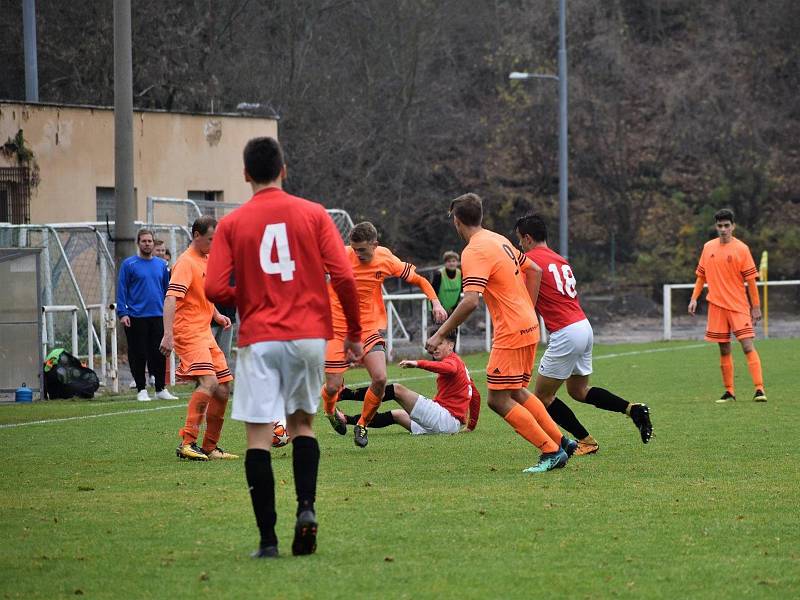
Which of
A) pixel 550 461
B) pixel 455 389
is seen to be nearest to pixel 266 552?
pixel 550 461

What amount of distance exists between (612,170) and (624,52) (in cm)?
703

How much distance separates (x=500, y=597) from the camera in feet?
17.5

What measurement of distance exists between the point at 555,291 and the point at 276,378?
4104 millimetres

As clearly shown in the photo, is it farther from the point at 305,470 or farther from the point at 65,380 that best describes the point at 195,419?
the point at 65,380

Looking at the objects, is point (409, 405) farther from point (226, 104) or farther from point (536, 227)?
point (226, 104)

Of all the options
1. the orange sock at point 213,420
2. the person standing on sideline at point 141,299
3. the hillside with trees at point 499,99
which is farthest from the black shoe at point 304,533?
the hillside with trees at point 499,99

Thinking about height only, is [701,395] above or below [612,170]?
below

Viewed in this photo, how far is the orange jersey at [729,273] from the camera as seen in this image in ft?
48.5

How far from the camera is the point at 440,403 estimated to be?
12.0m

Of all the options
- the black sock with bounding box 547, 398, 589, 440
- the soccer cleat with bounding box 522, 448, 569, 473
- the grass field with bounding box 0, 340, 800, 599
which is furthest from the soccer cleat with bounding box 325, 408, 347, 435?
the soccer cleat with bounding box 522, 448, 569, 473

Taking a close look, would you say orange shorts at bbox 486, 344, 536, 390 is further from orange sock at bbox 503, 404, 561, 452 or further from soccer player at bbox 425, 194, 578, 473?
orange sock at bbox 503, 404, 561, 452

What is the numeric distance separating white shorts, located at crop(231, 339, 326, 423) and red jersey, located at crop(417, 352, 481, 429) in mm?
5169

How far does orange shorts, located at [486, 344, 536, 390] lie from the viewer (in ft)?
29.3

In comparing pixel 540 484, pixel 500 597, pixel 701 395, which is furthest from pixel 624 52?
pixel 500 597
